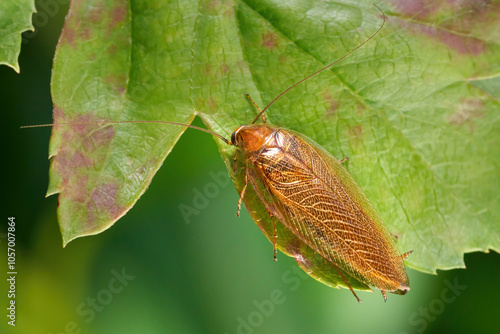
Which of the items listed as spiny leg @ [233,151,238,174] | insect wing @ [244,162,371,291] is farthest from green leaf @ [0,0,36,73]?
insect wing @ [244,162,371,291]

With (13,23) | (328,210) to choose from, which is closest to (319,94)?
(328,210)

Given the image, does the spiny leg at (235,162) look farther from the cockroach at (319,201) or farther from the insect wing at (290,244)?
the insect wing at (290,244)

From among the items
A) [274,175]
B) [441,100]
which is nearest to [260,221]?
[274,175]

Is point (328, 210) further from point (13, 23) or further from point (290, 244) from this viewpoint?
point (13, 23)

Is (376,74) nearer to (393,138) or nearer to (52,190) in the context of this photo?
(393,138)

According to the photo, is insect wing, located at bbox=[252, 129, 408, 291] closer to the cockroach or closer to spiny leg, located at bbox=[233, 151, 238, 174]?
the cockroach

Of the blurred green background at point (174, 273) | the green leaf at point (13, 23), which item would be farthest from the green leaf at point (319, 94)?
the blurred green background at point (174, 273)
